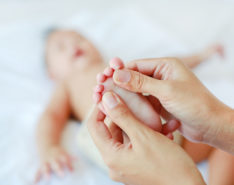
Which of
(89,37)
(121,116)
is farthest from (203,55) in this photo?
(121,116)

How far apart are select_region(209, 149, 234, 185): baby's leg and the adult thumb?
35cm

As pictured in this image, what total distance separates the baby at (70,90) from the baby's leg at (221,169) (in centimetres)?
23

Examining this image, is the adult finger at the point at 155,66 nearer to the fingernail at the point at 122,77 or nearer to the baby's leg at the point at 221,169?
the fingernail at the point at 122,77

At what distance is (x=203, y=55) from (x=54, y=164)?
929 millimetres

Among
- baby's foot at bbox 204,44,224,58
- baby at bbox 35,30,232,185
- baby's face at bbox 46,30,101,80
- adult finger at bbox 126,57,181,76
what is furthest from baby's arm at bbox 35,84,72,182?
baby's foot at bbox 204,44,224,58

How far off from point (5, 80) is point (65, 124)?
0.45 m

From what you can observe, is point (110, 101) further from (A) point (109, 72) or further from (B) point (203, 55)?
(B) point (203, 55)

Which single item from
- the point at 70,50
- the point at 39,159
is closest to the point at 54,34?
the point at 70,50

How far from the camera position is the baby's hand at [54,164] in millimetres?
910

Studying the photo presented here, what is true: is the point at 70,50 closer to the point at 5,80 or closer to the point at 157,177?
the point at 5,80

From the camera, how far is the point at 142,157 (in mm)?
584

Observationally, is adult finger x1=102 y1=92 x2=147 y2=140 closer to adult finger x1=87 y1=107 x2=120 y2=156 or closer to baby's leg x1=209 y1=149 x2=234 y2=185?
adult finger x1=87 y1=107 x2=120 y2=156

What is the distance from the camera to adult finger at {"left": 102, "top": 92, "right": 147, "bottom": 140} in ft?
1.99

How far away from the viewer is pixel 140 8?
6.19ft
